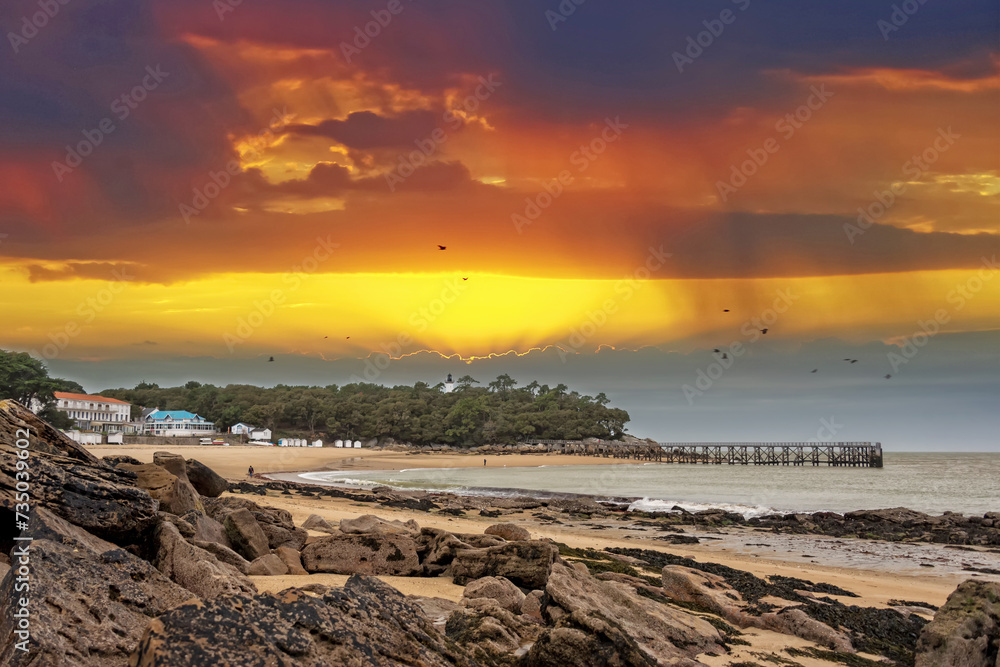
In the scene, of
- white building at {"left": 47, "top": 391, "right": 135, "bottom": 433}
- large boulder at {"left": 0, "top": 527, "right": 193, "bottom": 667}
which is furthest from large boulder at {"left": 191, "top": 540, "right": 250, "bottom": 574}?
white building at {"left": 47, "top": 391, "right": 135, "bottom": 433}

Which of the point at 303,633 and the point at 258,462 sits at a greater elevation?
the point at 303,633

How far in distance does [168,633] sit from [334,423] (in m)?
150

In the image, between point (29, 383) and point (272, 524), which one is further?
point (29, 383)

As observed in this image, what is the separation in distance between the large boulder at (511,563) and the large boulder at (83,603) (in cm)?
547

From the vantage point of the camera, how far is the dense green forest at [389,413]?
479 ft

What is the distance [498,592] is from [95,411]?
124 m

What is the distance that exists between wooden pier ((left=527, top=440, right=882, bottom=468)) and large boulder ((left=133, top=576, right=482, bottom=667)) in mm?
136536

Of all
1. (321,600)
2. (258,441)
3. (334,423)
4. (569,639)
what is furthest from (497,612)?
(334,423)

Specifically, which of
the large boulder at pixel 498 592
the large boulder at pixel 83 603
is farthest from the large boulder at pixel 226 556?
the large boulder at pixel 83 603

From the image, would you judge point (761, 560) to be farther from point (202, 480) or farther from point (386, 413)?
point (386, 413)

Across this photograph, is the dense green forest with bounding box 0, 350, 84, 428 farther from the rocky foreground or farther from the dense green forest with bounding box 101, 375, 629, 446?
the rocky foreground

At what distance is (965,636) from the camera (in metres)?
8.92

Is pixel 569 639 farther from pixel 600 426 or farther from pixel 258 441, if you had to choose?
pixel 600 426

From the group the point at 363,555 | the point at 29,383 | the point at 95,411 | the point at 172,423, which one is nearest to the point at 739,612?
the point at 363,555
